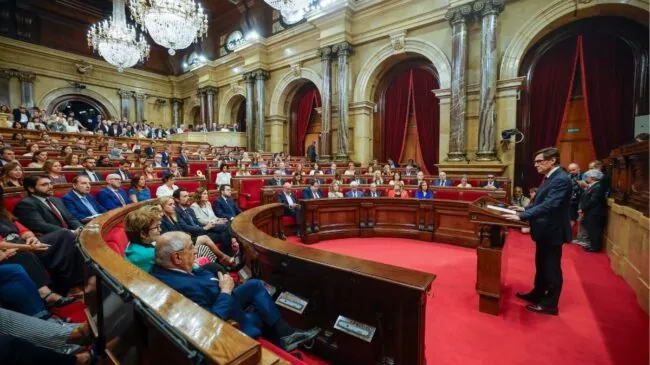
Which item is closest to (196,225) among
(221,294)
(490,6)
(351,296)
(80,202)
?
(80,202)

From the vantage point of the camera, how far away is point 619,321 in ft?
7.68

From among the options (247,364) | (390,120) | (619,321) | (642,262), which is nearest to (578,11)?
(390,120)

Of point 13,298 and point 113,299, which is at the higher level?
point 113,299

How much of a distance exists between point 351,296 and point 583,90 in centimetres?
838

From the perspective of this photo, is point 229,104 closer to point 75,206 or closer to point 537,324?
point 75,206

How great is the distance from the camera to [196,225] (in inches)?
133

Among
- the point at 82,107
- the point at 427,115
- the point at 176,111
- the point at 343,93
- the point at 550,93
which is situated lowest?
the point at 427,115

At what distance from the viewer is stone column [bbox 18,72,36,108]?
12609mm

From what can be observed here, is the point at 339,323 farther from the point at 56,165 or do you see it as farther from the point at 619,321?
the point at 56,165

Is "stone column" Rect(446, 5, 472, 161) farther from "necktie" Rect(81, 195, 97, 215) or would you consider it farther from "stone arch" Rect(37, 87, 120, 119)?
"stone arch" Rect(37, 87, 120, 119)

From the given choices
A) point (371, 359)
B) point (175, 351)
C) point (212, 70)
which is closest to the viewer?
point (175, 351)

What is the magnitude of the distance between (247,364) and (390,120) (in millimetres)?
9970

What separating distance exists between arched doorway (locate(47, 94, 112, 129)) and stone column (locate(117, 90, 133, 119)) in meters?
0.64

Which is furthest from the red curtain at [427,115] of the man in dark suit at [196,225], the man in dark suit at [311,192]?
the man in dark suit at [196,225]
